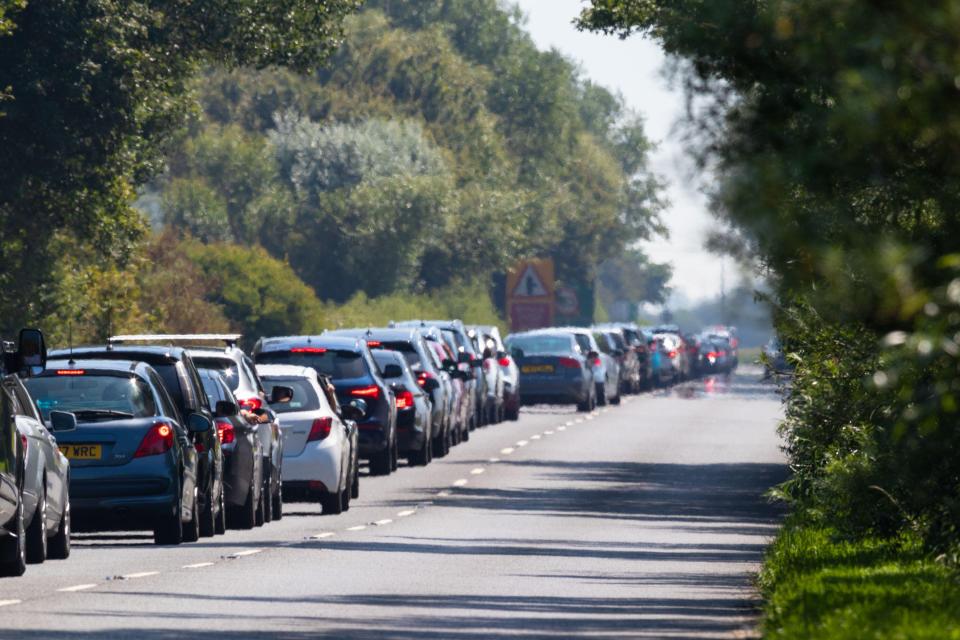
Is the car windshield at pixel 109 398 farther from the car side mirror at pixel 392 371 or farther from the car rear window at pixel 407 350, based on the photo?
the car rear window at pixel 407 350

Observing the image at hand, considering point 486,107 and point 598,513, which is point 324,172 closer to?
point 486,107

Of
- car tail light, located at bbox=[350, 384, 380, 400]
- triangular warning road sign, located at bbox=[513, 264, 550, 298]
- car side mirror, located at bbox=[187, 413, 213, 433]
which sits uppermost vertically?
triangular warning road sign, located at bbox=[513, 264, 550, 298]

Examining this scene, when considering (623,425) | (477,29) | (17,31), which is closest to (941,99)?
(17,31)

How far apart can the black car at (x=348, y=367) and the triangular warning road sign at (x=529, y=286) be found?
3061cm

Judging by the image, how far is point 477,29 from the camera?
10906cm

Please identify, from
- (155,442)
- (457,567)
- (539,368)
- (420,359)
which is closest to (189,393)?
(155,442)

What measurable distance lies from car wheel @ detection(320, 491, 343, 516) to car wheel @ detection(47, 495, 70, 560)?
6799 millimetres

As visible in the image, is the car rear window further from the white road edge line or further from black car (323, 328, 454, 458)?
the white road edge line

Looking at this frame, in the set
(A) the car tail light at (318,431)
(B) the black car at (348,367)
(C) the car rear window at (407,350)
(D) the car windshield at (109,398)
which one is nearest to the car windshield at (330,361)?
(B) the black car at (348,367)

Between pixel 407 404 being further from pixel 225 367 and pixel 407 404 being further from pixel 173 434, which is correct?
pixel 173 434

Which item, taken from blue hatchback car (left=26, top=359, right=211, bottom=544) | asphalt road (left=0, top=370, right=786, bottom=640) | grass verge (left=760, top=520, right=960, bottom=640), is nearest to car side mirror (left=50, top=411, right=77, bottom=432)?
asphalt road (left=0, top=370, right=786, bottom=640)

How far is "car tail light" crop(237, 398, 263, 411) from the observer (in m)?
23.8

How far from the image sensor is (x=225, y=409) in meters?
22.7

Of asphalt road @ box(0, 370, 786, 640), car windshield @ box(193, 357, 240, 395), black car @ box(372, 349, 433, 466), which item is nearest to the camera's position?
asphalt road @ box(0, 370, 786, 640)
